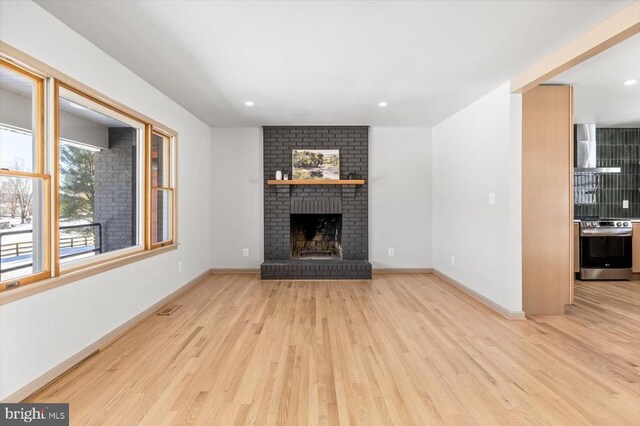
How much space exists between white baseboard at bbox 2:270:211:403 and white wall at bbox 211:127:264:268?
1650 mm

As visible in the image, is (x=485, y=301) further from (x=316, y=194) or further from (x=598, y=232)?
(x=316, y=194)

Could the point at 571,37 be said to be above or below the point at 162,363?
above

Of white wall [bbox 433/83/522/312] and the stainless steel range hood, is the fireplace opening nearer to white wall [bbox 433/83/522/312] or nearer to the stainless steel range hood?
white wall [bbox 433/83/522/312]

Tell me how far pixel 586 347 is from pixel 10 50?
4563 millimetres

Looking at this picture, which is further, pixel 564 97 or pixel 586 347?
pixel 564 97

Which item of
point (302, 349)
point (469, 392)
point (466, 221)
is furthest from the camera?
point (466, 221)

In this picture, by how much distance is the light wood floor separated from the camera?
183 centimetres

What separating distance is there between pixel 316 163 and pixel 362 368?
12.1 ft

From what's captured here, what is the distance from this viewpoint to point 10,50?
1.87 meters

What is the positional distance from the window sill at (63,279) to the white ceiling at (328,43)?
1785mm

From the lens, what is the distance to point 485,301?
378 cm

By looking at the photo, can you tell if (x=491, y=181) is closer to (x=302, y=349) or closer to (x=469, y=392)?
(x=469, y=392)

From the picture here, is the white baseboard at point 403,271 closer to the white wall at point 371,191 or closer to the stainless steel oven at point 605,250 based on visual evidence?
the white wall at point 371,191

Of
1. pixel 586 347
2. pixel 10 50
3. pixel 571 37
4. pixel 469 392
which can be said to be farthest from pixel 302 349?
pixel 571 37
